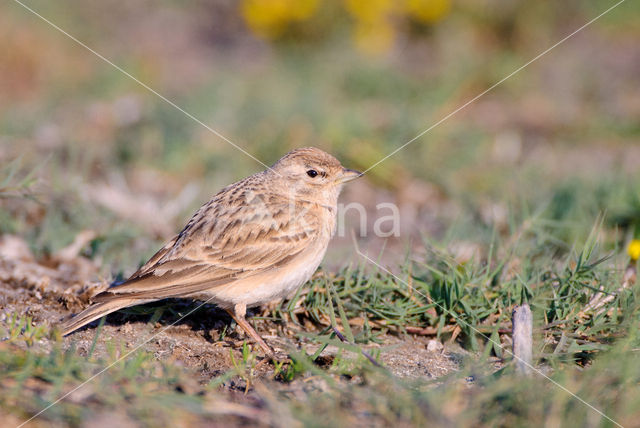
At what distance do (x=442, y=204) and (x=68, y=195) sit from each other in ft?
12.0

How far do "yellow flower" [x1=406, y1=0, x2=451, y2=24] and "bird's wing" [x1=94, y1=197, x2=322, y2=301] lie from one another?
8.06 meters

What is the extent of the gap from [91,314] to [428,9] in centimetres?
948

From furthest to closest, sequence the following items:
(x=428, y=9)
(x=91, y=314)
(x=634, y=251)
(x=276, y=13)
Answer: (x=276, y=13) < (x=428, y=9) < (x=634, y=251) < (x=91, y=314)

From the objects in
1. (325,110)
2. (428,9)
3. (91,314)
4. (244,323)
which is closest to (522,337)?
(244,323)

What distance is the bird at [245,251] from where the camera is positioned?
12.9 ft

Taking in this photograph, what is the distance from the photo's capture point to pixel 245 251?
427 centimetres

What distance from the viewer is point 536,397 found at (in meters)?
2.75

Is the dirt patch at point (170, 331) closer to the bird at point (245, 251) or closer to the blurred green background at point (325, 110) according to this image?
the bird at point (245, 251)

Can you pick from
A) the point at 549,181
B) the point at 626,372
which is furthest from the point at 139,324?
the point at 549,181

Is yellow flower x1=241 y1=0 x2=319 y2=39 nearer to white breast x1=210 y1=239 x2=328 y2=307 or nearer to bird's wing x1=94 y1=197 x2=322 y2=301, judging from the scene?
bird's wing x1=94 y1=197 x2=322 y2=301

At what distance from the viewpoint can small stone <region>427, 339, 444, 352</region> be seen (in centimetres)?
417

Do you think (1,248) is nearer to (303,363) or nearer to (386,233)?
(303,363)

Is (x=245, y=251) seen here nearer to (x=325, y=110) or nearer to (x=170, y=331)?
(x=170, y=331)

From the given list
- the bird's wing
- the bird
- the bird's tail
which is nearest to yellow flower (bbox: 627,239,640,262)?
the bird
